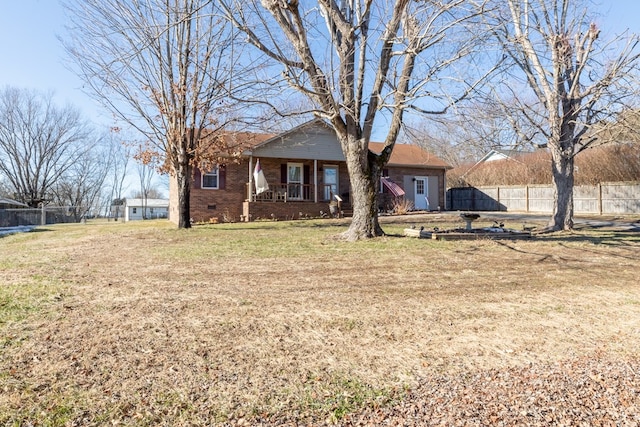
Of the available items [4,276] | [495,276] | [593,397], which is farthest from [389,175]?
[593,397]

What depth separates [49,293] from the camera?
496 cm

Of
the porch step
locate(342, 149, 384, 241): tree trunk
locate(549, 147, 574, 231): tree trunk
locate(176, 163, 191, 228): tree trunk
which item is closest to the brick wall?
the porch step

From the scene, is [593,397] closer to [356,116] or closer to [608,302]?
[608,302]

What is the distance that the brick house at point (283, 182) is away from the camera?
733 inches

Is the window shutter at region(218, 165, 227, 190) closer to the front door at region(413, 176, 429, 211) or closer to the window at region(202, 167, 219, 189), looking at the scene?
the window at region(202, 167, 219, 189)

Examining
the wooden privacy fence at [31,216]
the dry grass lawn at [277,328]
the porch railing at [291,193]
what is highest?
the porch railing at [291,193]

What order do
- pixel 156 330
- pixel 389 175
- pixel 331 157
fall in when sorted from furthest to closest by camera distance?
pixel 389 175, pixel 331 157, pixel 156 330

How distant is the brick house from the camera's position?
18625 mm

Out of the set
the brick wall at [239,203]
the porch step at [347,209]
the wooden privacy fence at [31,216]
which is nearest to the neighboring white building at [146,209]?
the wooden privacy fence at [31,216]

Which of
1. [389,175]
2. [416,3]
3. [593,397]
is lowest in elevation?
[593,397]

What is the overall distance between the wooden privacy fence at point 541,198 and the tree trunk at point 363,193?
10.8m

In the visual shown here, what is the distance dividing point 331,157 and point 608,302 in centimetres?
1624

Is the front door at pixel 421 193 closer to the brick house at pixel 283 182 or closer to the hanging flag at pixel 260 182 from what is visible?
the brick house at pixel 283 182

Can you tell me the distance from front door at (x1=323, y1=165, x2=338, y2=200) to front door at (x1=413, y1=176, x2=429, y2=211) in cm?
579
